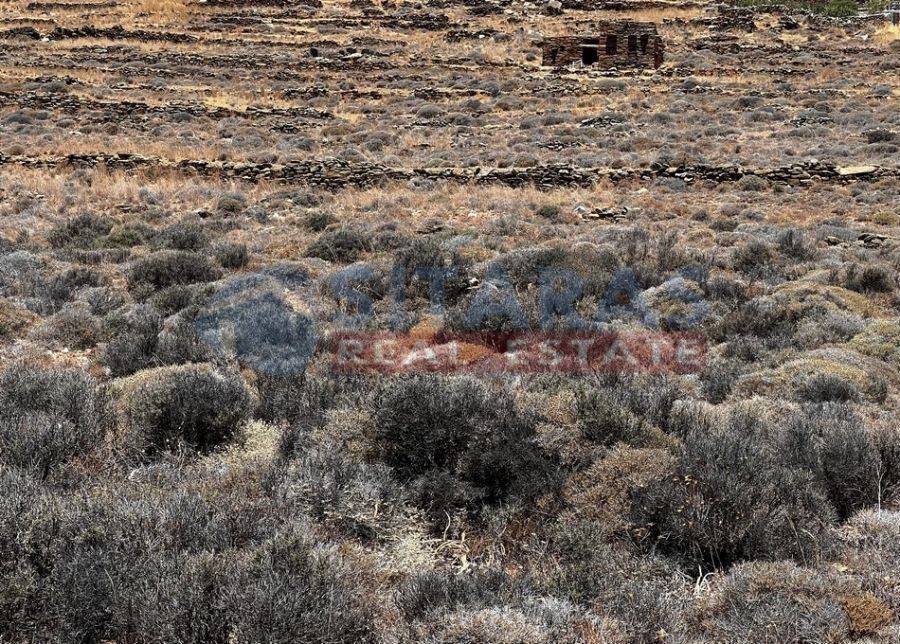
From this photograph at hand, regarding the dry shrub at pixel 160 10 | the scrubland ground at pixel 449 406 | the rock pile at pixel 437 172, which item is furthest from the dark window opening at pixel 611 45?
the dry shrub at pixel 160 10

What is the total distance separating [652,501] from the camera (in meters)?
3.79

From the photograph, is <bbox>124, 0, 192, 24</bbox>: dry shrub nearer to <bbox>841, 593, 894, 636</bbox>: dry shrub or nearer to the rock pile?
the rock pile

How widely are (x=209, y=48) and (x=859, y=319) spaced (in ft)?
134

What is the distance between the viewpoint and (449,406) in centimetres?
459

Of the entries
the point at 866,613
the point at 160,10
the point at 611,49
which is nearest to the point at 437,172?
the point at 866,613

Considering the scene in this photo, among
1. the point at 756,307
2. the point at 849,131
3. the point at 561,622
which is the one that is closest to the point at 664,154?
the point at 849,131

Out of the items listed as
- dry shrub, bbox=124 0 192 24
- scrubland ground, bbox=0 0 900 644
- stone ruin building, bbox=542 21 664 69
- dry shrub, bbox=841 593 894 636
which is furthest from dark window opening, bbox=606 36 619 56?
dry shrub, bbox=841 593 894 636

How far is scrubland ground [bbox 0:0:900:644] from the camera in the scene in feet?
9.68

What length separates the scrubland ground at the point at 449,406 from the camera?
2.95 m

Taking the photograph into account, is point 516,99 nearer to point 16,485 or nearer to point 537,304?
point 537,304

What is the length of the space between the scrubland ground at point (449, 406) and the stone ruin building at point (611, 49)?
16411mm

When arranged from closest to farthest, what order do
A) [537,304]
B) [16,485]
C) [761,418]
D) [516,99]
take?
1. [16,485]
2. [761,418]
3. [537,304]
4. [516,99]

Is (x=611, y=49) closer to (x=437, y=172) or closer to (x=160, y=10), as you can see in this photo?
(x=437, y=172)

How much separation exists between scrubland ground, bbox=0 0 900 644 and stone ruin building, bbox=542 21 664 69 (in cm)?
1641
